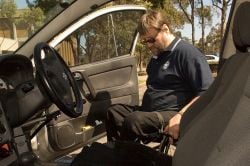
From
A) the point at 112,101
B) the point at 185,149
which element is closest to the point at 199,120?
the point at 185,149

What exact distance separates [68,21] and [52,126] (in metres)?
1.31

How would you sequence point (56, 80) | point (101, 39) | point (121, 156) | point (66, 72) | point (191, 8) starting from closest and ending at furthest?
point (121, 156)
point (56, 80)
point (66, 72)
point (101, 39)
point (191, 8)

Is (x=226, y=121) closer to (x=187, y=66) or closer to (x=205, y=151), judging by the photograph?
(x=205, y=151)

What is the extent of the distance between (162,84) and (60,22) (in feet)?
3.78

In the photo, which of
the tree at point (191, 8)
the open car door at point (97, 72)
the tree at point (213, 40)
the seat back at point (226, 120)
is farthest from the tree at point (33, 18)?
the tree at point (213, 40)

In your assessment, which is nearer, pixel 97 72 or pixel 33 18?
pixel 33 18

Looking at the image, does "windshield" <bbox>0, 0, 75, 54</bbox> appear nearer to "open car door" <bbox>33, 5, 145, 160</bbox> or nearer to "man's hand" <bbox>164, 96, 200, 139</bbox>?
"open car door" <bbox>33, 5, 145, 160</bbox>

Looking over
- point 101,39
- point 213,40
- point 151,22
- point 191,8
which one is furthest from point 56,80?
point 213,40

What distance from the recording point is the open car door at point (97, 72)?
14.5 ft

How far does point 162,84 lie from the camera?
4211 mm

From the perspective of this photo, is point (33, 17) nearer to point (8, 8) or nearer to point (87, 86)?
point (8, 8)

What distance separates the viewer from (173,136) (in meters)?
3.62

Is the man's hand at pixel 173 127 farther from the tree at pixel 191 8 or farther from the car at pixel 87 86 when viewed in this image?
the tree at pixel 191 8

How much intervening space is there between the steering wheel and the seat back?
80 cm
